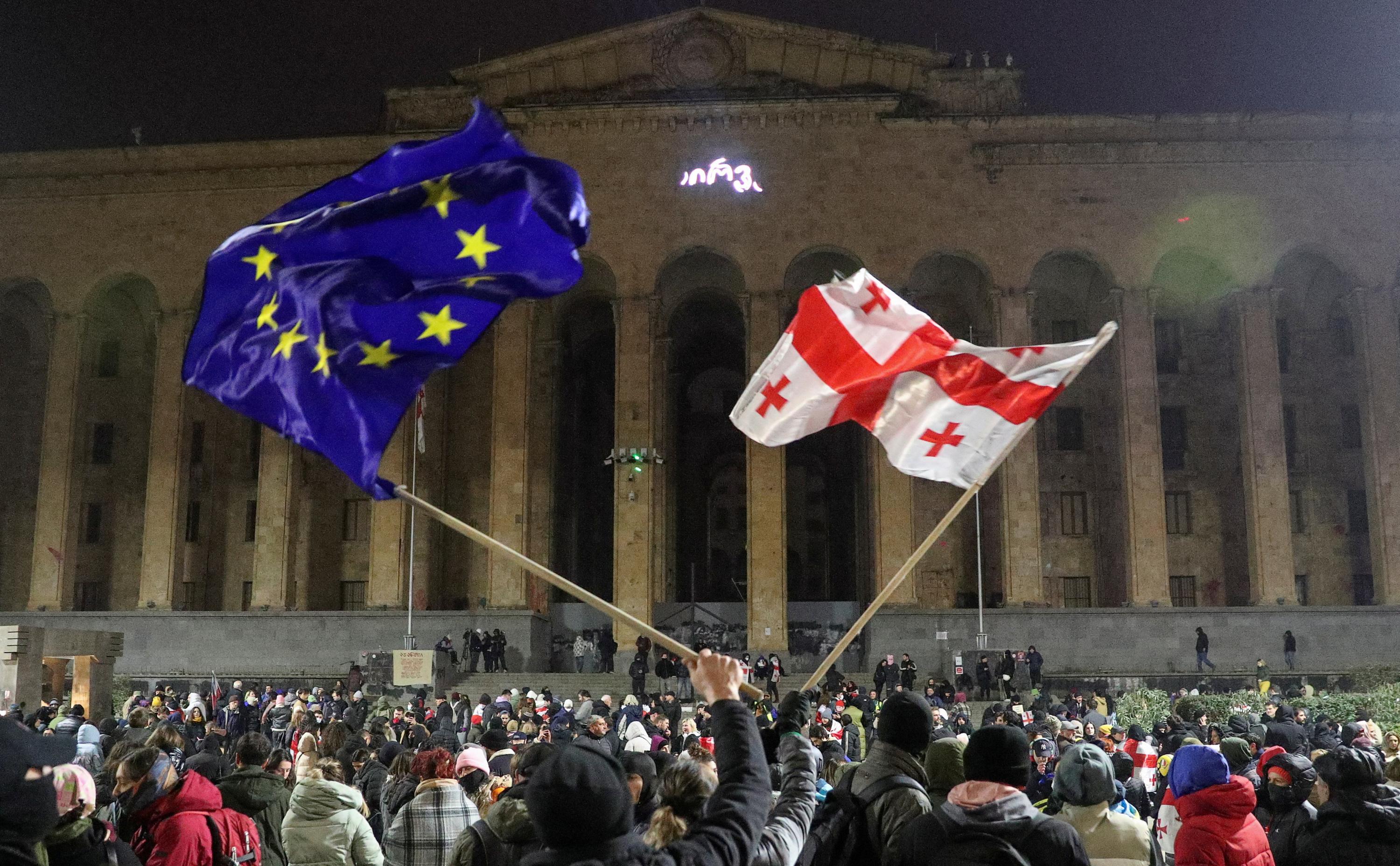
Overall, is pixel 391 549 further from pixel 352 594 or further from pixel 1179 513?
pixel 1179 513

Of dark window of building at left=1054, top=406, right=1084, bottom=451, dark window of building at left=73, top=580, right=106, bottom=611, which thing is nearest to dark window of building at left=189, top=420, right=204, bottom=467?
dark window of building at left=73, top=580, right=106, bottom=611

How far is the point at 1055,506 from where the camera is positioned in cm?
3994

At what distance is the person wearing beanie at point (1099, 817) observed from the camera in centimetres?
530

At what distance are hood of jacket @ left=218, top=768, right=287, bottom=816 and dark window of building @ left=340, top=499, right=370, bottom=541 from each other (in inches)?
1359

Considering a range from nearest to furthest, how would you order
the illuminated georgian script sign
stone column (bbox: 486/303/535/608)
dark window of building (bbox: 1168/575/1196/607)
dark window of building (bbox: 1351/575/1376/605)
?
stone column (bbox: 486/303/535/608) < the illuminated georgian script sign < dark window of building (bbox: 1351/575/1376/605) < dark window of building (bbox: 1168/575/1196/607)

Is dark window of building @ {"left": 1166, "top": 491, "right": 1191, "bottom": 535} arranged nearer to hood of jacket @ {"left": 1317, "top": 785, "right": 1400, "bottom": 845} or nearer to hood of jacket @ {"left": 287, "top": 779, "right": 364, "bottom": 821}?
hood of jacket @ {"left": 1317, "top": 785, "right": 1400, "bottom": 845}

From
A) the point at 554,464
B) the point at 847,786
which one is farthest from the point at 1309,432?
the point at 847,786

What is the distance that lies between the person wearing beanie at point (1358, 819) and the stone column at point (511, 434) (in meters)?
32.0

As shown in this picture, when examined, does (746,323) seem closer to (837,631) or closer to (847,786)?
(837,631)

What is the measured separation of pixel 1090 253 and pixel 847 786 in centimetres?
3436

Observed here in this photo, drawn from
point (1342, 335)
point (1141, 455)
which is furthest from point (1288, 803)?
point (1342, 335)

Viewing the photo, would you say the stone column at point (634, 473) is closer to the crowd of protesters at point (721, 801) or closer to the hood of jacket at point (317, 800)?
the crowd of protesters at point (721, 801)

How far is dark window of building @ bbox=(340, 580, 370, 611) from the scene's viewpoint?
4047 cm

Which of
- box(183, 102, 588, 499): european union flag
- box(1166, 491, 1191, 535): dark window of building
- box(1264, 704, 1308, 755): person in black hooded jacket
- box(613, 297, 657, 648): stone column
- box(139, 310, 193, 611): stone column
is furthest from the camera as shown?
box(1166, 491, 1191, 535): dark window of building
